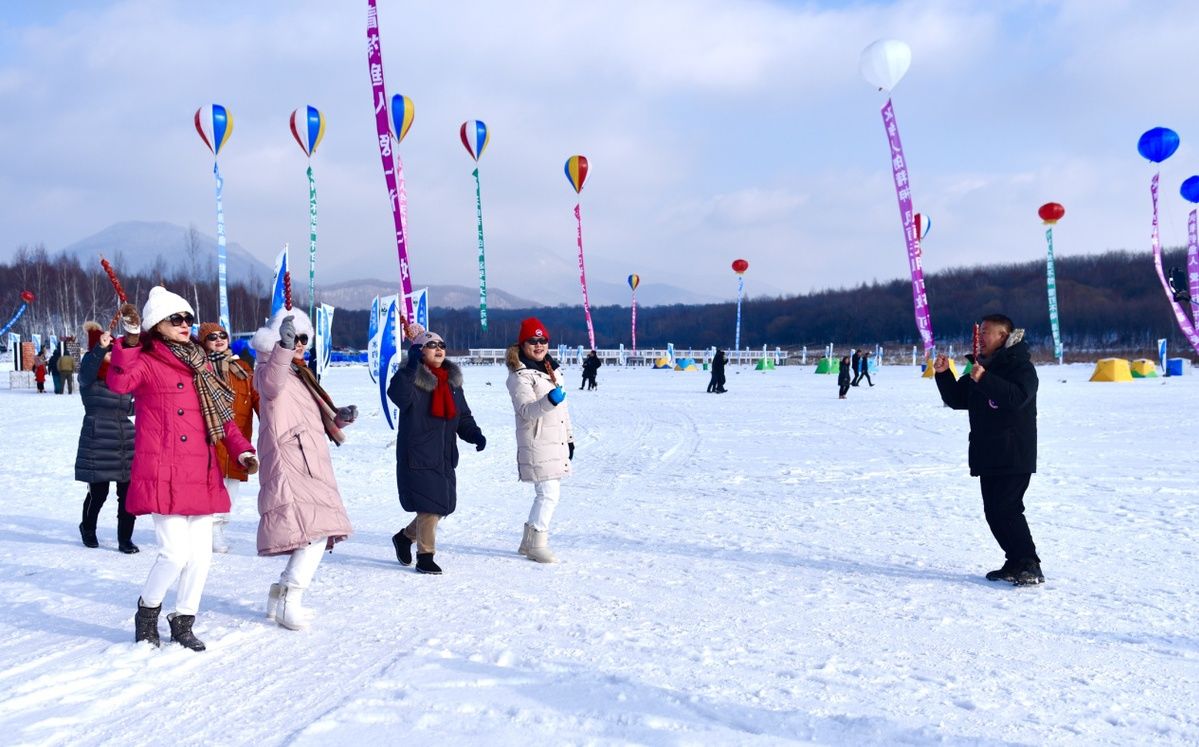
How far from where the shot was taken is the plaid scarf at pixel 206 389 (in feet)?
11.5

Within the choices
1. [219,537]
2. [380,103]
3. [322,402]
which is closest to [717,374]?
[380,103]

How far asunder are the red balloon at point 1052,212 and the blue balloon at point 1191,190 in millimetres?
6448

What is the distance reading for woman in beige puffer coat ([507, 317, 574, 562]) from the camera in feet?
16.5

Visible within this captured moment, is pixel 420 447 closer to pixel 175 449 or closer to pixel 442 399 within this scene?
pixel 442 399

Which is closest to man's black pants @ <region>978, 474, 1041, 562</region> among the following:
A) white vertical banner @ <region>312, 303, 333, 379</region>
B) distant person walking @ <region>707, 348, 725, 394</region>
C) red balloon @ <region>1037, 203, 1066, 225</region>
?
white vertical banner @ <region>312, 303, 333, 379</region>

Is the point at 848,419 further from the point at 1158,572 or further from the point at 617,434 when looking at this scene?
the point at 1158,572

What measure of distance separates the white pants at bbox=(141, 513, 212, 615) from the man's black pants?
12.2 ft

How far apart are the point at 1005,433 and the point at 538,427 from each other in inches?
98.6

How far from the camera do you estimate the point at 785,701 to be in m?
3.01

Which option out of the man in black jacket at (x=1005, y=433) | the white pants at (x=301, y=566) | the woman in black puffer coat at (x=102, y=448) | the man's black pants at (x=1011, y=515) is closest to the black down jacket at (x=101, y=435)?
the woman in black puffer coat at (x=102, y=448)

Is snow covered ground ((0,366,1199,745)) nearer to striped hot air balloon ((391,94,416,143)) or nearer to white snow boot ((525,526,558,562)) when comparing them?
white snow boot ((525,526,558,562))

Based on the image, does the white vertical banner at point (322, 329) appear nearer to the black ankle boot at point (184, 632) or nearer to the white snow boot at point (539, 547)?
the white snow boot at point (539, 547)

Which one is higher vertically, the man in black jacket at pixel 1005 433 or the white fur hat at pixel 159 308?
the white fur hat at pixel 159 308

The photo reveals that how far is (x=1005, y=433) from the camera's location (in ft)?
14.7
